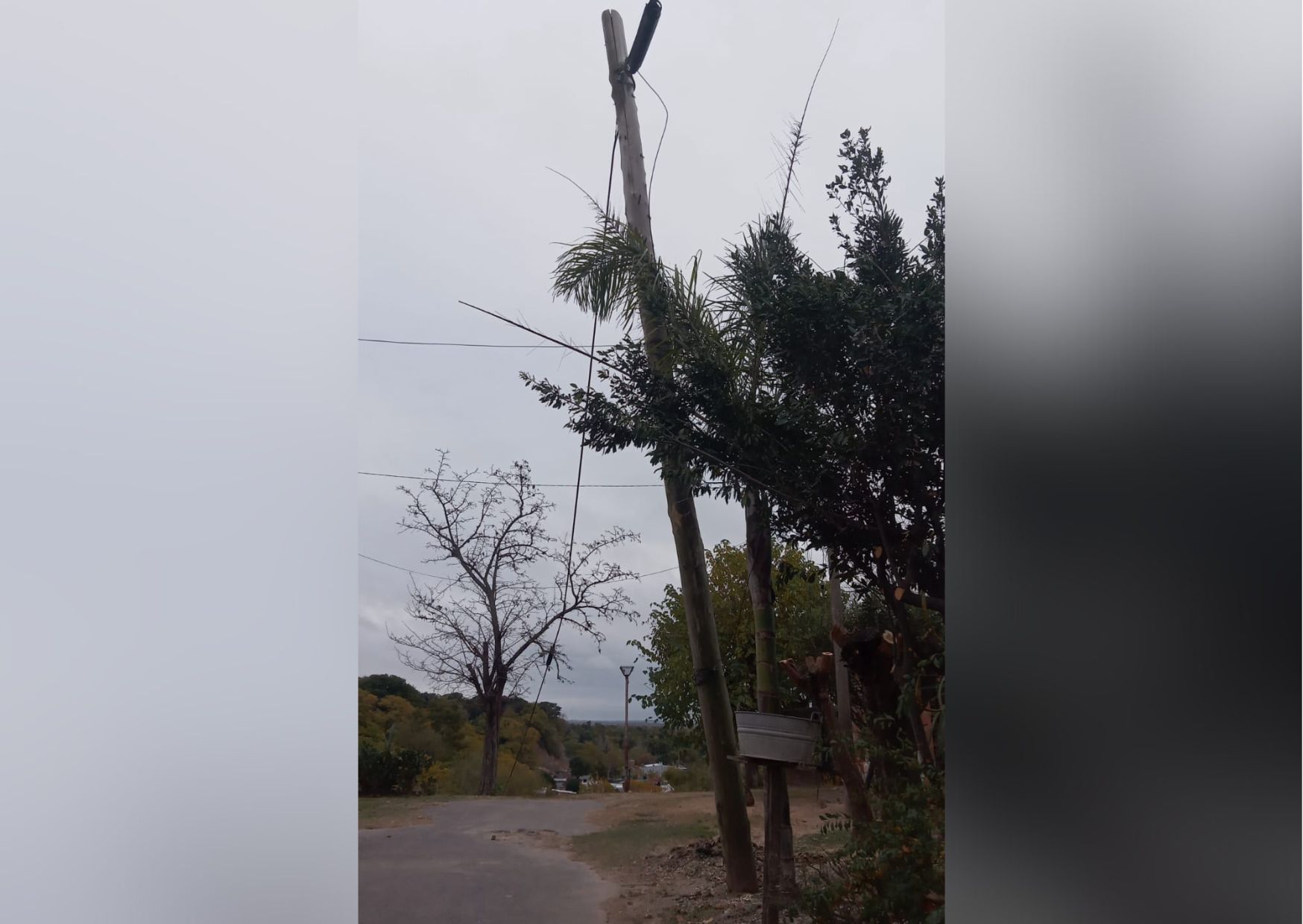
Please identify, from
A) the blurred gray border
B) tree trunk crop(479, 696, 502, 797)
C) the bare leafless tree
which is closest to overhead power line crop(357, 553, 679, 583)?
the bare leafless tree

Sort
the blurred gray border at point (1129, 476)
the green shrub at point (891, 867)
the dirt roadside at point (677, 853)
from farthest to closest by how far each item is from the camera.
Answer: the dirt roadside at point (677, 853) < the green shrub at point (891, 867) < the blurred gray border at point (1129, 476)

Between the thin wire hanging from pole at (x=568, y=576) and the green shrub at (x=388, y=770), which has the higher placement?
the thin wire hanging from pole at (x=568, y=576)

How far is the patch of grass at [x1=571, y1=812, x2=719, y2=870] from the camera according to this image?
220 cm

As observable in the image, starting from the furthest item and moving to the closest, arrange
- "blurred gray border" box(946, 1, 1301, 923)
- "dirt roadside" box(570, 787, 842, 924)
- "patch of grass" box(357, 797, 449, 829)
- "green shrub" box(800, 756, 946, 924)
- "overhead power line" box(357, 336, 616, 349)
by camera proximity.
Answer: "overhead power line" box(357, 336, 616, 349) < "patch of grass" box(357, 797, 449, 829) < "dirt roadside" box(570, 787, 842, 924) < "green shrub" box(800, 756, 946, 924) < "blurred gray border" box(946, 1, 1301, 923)

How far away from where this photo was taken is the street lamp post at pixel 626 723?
226 cm

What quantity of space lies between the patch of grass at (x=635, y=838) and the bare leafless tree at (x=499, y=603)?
0.28 meters

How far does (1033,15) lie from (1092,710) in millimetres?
997

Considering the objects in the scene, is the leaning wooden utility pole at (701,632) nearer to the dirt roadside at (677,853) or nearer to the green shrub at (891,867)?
the dirt roadside at (677,853)

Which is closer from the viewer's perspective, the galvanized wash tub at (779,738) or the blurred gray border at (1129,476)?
the blurred gray border at (1129,476)

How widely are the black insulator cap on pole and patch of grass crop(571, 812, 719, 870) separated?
1859mm

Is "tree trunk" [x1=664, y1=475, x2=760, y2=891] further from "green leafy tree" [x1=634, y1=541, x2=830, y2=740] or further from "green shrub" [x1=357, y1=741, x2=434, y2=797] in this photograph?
"green shrub" [x1=357, y1=741, x2=434, y2=797]

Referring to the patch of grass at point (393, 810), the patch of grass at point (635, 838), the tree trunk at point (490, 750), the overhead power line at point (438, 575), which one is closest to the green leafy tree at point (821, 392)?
the overhead power line at point (438, 575)

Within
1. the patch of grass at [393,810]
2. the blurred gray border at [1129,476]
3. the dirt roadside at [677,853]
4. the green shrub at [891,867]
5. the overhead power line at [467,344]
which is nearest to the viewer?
the blurred gray border at [1129,476]

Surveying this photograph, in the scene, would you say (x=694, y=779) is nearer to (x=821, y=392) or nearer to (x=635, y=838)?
(x=635, y=838)
